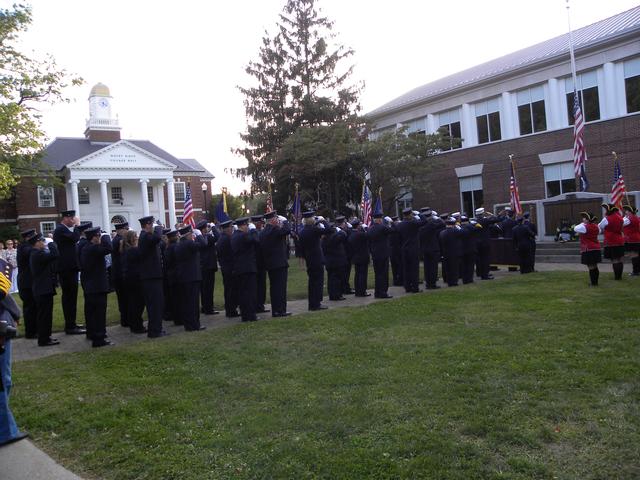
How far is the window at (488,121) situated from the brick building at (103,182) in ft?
78.2

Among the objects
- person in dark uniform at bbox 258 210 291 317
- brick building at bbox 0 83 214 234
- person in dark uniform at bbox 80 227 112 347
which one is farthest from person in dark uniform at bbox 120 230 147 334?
brick building at bbox 0 83 214 234

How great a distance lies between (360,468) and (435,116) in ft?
100

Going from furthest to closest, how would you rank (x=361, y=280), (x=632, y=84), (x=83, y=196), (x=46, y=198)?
(x=83, y=196), (x=46, y=198), (x=632, y=84), (x=361, y=280)

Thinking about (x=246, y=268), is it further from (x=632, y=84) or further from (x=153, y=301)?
(x=632, y=84)

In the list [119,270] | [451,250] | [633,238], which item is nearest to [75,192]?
[119,270]

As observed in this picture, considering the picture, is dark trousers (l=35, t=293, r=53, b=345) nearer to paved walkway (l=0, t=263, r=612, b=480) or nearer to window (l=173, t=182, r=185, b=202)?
paved walkway (l=0, t=263, r=612, b=480)

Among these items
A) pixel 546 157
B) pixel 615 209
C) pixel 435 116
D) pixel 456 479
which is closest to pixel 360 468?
pixel 456 479

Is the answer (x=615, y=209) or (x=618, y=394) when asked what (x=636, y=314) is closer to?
(x=618, y=394)

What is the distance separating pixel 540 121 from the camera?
27.1m

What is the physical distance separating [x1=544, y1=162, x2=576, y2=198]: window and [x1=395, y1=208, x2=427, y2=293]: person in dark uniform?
608 inches

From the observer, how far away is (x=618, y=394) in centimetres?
515

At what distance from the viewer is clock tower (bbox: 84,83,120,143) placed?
51688mm

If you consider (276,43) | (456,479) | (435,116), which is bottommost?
(456,479)

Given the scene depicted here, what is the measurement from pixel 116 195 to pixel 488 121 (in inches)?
1358
